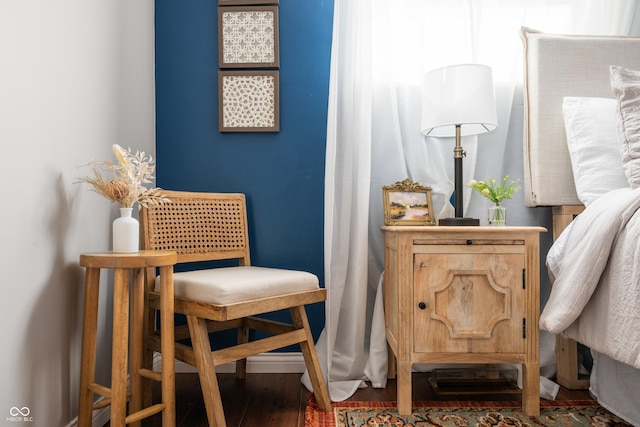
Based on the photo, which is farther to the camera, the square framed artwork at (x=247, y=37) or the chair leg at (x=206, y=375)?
the square framed artwork at (x=247, y=37)

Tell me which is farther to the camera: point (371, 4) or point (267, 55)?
point (267, 55)

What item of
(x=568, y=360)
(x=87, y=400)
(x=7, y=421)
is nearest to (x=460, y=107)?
(x=568, y=360)

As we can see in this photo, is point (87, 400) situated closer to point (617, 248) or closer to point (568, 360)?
point (617, 248)

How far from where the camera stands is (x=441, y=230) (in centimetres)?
156

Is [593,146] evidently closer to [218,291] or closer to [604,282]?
[604,282]

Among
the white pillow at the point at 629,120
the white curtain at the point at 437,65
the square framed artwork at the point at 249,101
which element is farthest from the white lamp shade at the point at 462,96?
the square framed artwork at the point at 249,101

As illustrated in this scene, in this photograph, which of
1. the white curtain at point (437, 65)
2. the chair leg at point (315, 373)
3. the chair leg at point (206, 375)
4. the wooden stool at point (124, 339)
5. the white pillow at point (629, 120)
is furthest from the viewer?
the white curtain at point (437, 65)

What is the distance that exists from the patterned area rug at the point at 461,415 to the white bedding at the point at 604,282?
32cm

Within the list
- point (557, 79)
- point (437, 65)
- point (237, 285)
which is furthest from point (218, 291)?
point (557, 79)

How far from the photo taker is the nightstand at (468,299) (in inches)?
61.6

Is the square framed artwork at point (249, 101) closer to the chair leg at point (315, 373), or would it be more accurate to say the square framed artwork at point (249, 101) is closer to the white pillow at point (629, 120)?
the chair leg at point (315, 373)

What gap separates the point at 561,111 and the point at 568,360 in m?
1.04

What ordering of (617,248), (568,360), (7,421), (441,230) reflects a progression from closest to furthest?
(7,421)
(617,248)
(441,230)
(568,360)

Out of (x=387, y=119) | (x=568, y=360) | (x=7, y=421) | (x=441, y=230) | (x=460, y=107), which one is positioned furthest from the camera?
(x=387, y=119)
